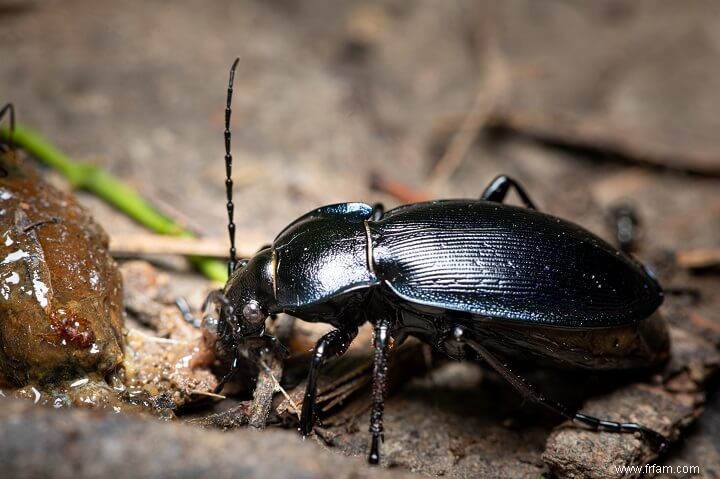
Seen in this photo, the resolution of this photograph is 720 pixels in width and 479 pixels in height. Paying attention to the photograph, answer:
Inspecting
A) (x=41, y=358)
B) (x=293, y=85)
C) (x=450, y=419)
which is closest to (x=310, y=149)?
(x=293, y=85)

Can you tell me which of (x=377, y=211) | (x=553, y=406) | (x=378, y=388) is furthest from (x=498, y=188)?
(x=378, y=388)

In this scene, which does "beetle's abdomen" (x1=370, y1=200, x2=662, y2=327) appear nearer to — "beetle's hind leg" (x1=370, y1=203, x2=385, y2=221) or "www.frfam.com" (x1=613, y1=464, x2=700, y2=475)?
"beetle's hind leg" (x1=370, y1=203, x2=385, y2=221)

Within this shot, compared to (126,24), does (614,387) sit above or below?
below

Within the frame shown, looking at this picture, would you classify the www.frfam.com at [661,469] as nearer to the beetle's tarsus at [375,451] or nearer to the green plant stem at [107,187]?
the beetle's tarsus at [375,451]

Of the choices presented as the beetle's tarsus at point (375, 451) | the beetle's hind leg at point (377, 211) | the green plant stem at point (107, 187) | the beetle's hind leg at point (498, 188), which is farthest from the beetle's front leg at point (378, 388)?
the green plant stem at point (107, 187)

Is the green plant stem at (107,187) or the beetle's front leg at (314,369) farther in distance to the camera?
the green plant stem at (107,187)

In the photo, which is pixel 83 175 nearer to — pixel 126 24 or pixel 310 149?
pixel 310 149
